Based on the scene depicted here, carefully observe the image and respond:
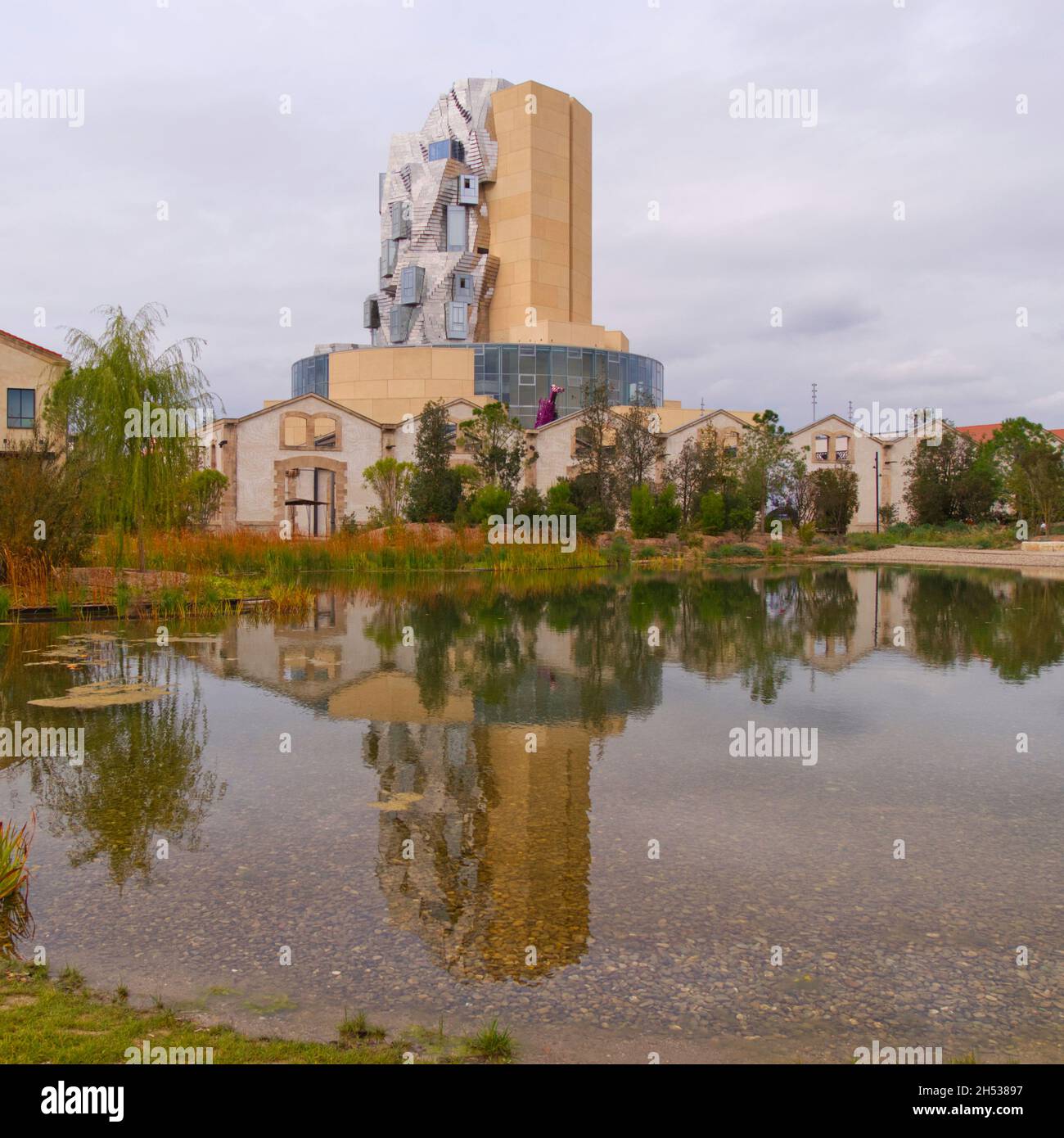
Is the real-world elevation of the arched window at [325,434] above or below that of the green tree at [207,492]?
above

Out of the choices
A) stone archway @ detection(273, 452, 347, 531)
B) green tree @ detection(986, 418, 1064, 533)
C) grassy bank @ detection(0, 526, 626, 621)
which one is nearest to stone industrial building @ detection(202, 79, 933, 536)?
green tree @ detection(986, 418, 1064, 533)

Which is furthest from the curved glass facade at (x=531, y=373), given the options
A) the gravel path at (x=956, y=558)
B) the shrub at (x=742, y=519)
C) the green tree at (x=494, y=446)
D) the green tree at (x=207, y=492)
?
the gravel path at (x=956, y=558)

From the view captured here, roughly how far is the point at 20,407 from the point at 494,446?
18.1 meters

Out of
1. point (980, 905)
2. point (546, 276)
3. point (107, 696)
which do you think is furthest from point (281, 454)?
point (980, 905)

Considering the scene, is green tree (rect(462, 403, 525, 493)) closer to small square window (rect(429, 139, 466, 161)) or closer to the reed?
small square window (rect(429, 139, 466, 161))

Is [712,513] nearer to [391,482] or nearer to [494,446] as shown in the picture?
[494,446]

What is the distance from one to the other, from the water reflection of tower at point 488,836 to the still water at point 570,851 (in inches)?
0.9

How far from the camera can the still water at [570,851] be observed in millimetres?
3828

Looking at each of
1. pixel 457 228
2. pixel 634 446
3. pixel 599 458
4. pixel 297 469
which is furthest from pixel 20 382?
pixel 457 228

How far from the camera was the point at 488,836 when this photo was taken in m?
5.66

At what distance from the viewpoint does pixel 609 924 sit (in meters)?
4.50

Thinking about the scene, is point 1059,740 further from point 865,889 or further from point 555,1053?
point 555,1053

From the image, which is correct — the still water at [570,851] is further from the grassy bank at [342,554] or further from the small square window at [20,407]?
the small square window at [20,407]

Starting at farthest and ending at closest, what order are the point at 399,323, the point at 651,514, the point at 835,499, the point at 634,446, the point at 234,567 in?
1. the point at 399,323
2. the point at 835,499
3. the point at 634,446
4. the point at 651,514
5. the point at 234,567
